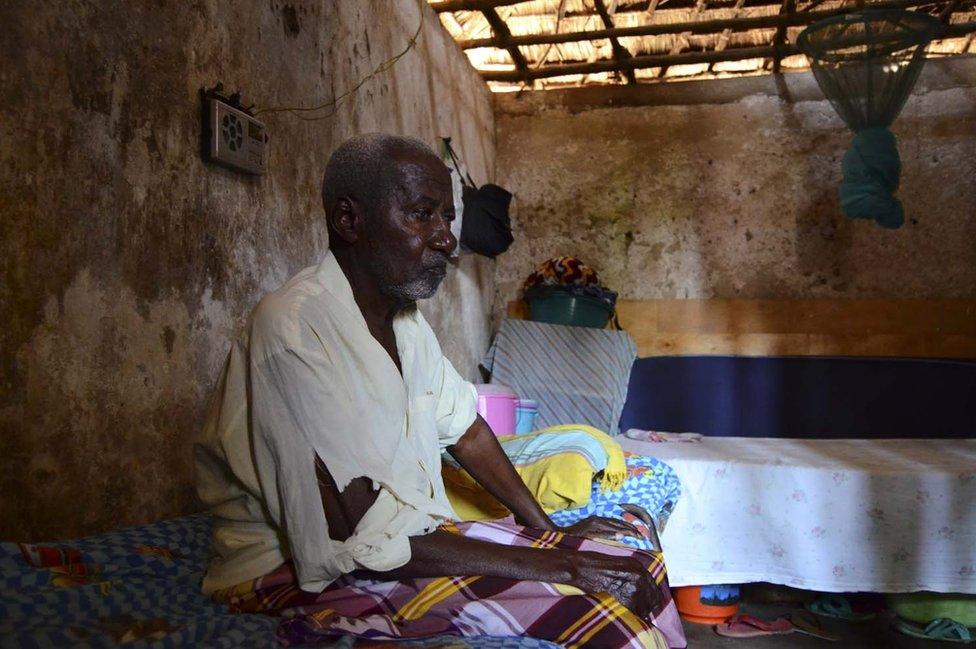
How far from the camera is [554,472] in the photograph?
2.32m

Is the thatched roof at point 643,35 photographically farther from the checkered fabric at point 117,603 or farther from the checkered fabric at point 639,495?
the checkered fabric at point 117,603

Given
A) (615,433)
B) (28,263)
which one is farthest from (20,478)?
(615,433)

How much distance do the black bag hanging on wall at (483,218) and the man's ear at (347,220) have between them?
2.43 m

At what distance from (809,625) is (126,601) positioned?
2789 millimetres

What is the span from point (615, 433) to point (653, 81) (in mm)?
2274

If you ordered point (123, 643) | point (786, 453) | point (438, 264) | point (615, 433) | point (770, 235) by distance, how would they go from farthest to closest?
point (770, 235) → point (615, 433) → point (786, 453) → point (438, 264) → point (123, 643)

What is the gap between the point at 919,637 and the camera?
9.83 ft

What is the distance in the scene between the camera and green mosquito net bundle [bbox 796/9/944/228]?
3650 mm

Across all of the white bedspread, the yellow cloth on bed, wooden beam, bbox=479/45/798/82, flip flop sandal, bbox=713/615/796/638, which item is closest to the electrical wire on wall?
wooden beam, bbox=479/45/798/82

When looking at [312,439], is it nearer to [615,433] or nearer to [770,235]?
[615,433]

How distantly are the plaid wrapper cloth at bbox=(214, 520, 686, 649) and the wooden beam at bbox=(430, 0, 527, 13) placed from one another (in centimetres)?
327

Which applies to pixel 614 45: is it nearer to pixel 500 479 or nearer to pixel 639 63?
pixel 639 63

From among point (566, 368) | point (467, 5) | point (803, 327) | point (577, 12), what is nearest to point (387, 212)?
point (467, 5)

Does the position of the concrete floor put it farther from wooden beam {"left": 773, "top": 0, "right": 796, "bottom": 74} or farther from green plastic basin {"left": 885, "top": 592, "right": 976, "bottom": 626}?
wooden beam {"left": 773, "top": 0, "right": 796, "bottom": 74}
